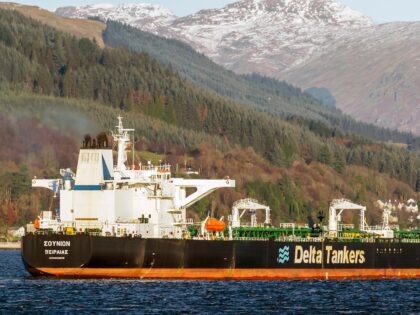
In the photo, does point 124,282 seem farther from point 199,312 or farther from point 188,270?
point 199,312

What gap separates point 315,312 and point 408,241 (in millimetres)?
39526

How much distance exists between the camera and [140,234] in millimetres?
103188

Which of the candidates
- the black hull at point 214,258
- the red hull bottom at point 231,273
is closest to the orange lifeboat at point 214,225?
the black hull at point 214,258

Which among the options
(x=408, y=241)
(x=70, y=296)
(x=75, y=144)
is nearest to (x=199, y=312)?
(x=70, y=296)

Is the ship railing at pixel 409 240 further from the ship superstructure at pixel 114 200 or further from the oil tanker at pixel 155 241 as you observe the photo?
the ship superstructure at pixel 114 200

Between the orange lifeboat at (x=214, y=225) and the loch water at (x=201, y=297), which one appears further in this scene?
the orange lifeboat at (x=214, y=225)

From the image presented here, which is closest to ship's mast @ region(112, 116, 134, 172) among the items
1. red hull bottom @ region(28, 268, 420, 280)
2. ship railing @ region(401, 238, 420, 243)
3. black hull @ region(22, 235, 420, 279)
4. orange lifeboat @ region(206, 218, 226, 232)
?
orange lifeboat @ region(206, 218, 226, 232)

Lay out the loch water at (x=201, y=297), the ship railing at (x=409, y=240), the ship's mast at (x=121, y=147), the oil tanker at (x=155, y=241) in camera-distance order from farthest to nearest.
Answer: the ship railing at (x=409, y=240) < the ship's mast at (x=121, y=147) < the oil tanker at (x=155, y=241) < the loch water at (x=201, y=297)

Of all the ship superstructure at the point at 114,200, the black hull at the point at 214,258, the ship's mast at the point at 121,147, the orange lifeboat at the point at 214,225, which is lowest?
the black hull at the point at 214,258

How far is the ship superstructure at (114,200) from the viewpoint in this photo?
10325 cm

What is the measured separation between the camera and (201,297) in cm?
9012

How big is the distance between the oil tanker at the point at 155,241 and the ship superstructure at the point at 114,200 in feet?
0.24

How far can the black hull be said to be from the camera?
99000 mm

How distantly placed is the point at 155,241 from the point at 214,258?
5569mm
